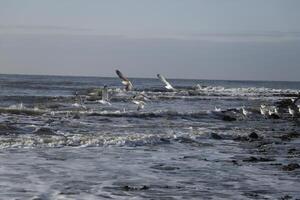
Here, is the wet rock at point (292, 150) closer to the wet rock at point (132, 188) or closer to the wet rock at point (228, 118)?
the wet rock at point (132, 188)

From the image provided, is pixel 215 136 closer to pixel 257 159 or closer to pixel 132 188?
pixel 257 159

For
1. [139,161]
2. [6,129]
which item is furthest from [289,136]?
[6,129]

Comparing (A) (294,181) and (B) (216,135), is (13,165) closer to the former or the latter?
(A) (294,181)

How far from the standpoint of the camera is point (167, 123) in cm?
2333

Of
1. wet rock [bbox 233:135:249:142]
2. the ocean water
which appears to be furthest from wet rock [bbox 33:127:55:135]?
wet rock [bbox 233:135:249:142]

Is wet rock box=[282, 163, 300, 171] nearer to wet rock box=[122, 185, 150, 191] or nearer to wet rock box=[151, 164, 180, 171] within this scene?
wet rock box=[151, 164, 180, 171]

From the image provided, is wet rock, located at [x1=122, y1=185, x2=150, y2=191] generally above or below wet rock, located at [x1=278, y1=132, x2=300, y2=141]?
below

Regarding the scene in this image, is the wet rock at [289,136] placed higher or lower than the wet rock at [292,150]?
higher

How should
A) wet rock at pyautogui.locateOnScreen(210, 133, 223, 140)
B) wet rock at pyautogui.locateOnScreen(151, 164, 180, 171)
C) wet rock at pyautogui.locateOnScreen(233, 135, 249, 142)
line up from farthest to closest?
wet rock at pyautogui.locateOnScreen(210, 133, 223, 140), wet rock at pyautogui.locateOnScreen(233, 135, 249, 142), wet rock at pyautogui.locateOnScreen(151, 164, 180, 171)

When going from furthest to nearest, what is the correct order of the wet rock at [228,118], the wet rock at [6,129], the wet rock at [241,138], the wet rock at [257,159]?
1. the wet rock at [228,118]
2. the wet rock at [241,138]
3. the wet rock at [6,129]
4. the wet rock at [257,159]

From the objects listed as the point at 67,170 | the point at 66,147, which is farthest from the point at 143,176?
the point at 66,147

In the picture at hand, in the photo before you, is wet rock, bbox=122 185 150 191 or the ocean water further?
wet rock, bbox=122 185 150 191

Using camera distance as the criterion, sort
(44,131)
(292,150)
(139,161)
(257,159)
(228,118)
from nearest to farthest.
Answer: (139,161), (257,159), (292,150), (44,131), (228,118)

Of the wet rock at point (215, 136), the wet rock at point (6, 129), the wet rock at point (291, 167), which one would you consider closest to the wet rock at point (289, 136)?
the wet rock at point (215, 136)
